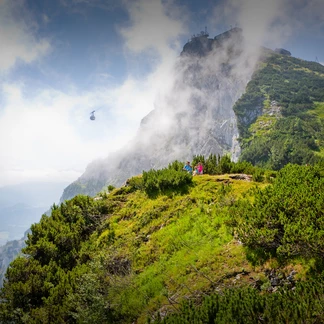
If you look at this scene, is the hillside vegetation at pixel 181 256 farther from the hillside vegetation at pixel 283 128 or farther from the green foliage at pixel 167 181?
the hillside vegetation at pixel 283 128

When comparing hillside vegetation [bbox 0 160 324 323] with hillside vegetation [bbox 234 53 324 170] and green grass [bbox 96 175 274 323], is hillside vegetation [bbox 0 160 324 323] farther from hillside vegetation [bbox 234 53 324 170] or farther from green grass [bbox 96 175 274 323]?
hillside vegetation [bbox 234 53 324 170]

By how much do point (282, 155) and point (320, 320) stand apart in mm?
120343

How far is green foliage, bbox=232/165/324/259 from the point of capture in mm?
7988

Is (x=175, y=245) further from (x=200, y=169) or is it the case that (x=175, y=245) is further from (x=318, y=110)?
(x=318, y=110)

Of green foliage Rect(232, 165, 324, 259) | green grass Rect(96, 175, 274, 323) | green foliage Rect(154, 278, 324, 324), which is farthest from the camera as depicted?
green grass Rect(96, 175, 274, 323)

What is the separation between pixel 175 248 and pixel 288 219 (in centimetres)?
551

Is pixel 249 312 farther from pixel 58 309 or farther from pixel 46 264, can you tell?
pixel 46 264

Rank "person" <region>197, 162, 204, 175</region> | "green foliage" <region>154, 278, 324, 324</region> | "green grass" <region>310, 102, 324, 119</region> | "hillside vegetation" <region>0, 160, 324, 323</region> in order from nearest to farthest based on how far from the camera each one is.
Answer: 1. "green foliage" <region>154, 278, 324, 324</region>
2. "hillside vegetation" <region>0, 160, 324, 323</region>
3. "person" <region>197, 162, 204, 175</region>
4. "green grass" <region>310, 102, 324, 119</region>

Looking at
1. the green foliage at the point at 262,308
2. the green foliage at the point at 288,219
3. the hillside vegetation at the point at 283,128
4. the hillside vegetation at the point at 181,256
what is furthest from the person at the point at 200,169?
the hillside vegetation at the point at 283,128

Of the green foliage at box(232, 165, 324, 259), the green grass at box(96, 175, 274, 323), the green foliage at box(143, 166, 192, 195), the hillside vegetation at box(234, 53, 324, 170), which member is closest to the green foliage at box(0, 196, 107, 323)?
the green grass at box(96, 175, 274, 323)

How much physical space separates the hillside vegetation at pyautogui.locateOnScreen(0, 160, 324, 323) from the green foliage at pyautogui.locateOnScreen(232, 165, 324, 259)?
4cm

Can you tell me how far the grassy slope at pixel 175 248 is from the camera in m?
9.43

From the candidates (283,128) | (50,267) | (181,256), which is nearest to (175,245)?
(181,256)

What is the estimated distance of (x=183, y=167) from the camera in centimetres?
2020
